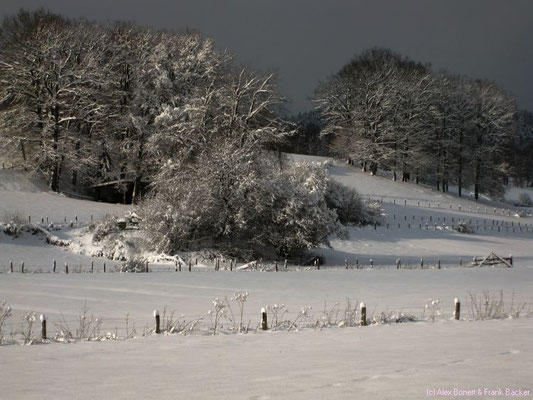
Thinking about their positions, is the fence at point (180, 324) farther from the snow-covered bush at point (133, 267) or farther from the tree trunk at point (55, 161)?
the tree trunk at point (55, 161)

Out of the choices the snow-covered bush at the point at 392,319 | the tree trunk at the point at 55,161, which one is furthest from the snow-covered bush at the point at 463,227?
the snow-covered bush at the point at 392,319

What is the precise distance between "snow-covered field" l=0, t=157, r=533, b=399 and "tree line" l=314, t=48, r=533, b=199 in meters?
34.7

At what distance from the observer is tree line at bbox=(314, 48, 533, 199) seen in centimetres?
7256

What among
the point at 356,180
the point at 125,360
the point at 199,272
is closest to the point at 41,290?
the point at 199,272

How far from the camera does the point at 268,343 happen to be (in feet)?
41.2

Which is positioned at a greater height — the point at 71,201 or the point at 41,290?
the point at 71,201

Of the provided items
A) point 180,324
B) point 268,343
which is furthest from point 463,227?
point 268,343

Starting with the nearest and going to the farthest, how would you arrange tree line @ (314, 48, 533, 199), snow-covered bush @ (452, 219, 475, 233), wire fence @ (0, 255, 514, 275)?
wire fence @ (0, 255, 514, 275)
snow-covered bush @ (452, 219, 475, 233)
tree line @ (314, 48, 533, 199)

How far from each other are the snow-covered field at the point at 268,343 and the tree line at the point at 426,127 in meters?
34.7

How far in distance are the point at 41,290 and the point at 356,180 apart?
51657 millimetres

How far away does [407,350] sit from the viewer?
11.2 m

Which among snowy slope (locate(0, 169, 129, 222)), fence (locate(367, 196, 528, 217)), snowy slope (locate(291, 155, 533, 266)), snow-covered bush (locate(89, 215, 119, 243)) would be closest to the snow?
snowy slope (locate(291, 155, 533, 266))

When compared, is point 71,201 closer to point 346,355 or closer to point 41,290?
point 41,290

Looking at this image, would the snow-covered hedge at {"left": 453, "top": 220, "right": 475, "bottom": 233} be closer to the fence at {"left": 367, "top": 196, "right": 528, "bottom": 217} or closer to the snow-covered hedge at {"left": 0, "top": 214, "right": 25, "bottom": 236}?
the fence at {"left": 367, "top": 196, "right": 528, "bottom": 217}
